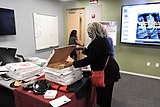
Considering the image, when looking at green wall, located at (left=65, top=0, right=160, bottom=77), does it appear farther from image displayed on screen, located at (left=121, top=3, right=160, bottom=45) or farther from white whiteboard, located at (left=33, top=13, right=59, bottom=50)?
white whiteboard, located at (left=33, top=13, right=59, bottom=50)

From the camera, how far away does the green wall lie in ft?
12.3

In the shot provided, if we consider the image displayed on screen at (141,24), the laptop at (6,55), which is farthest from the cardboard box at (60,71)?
Answer: the image displayed on screen at (141,24)

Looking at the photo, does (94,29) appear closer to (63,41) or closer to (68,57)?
(68,57)

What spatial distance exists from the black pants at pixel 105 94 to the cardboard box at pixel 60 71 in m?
0.34

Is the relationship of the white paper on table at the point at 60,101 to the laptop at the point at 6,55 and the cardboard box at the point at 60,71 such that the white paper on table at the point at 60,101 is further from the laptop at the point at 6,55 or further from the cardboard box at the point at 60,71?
the laptop at the point at 6,55

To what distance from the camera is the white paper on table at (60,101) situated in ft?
4.01

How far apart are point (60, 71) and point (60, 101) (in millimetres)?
357

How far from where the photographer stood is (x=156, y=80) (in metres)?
3.65

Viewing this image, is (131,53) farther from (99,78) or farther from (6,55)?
(6,55)

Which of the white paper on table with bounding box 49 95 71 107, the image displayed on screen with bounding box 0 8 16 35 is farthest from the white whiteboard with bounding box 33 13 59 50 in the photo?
the white paper on table with bounding box 49 95 71 107

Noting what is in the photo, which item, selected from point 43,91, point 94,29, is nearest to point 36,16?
point 94,29

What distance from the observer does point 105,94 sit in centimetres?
179

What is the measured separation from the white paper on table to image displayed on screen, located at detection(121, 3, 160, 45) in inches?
126

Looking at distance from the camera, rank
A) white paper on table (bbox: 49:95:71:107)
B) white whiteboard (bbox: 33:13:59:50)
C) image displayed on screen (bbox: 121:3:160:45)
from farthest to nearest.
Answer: white whiteboard (bbox: 33:13:59:50) < image displayed on screen (bbox: 121:3:160:45) < white paper on table (bbox: 49:95:71:107)
